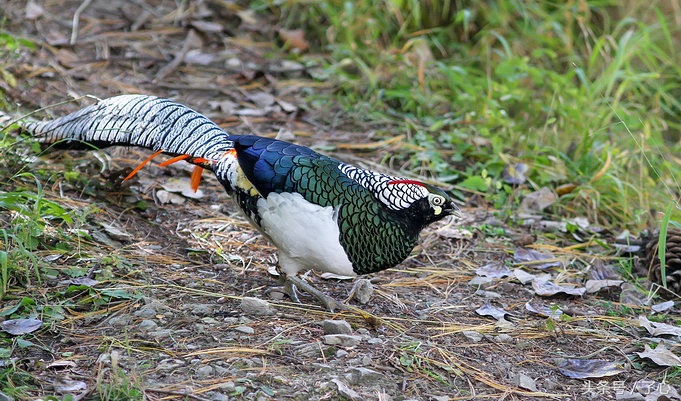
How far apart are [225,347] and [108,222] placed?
1.20 metres

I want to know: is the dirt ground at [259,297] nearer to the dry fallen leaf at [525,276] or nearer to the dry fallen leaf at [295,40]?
the dry fallen leaf at [525,276]

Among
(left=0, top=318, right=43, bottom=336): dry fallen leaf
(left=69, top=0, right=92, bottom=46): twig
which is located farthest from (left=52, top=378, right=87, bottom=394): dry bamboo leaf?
(left=69, top=0, right=92, bottom=46): twig

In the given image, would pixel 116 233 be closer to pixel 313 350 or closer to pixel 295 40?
pixel 313 350

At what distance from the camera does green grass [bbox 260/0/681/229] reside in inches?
192

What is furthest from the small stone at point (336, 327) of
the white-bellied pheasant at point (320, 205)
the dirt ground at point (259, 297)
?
the white-bellied pheasant at point (320, 205)

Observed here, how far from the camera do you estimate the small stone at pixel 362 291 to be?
3.50 m

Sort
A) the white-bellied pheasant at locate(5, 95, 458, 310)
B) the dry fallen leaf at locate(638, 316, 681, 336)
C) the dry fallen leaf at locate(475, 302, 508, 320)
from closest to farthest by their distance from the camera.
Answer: the white-bellied pheasant at locate(5, 95, 458, 310), the dry fallen leaf at locate(638, 316, 681, 336), the dry fallen leaf at locate(475, 302, 508, 320)

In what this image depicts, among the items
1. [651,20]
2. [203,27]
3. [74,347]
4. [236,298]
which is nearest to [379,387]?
[236,298]

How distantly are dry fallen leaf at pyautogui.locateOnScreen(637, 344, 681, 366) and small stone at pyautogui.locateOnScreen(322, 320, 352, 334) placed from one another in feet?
3.76

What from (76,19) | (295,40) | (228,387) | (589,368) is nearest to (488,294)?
(589,368)

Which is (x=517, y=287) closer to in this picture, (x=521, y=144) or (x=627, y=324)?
(x=627, y=324)

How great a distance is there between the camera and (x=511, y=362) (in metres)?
3.12

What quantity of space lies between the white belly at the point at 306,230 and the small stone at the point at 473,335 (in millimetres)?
519

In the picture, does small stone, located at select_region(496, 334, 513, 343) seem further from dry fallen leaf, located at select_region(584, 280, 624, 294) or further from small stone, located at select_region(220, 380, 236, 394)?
small stone, located at select_region(220, 380, 236, 394)
